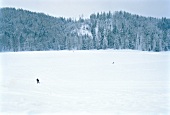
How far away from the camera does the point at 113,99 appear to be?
13.5 metres

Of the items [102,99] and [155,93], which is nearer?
[102,99]

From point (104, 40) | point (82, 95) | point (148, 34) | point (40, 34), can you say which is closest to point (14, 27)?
point (40, 34)

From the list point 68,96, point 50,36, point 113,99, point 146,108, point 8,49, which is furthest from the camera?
→ point 50,36

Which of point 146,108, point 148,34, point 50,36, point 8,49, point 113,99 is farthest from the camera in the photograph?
point 50,36

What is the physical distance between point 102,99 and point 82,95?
168 cm

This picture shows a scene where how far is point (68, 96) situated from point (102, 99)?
2121 millimetres

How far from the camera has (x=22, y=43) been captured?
380 feet

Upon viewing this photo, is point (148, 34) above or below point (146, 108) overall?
above

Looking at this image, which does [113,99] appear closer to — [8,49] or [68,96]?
[68,96]

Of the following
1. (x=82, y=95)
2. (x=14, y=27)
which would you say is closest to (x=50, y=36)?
(x=14, y=27)

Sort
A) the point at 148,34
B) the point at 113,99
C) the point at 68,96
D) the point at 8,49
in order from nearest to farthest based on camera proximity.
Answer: the point at 113,99 → the point at 68,96 → the point at 8,49 → the point at 148,34

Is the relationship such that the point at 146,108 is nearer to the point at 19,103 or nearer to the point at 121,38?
the point at 19,103

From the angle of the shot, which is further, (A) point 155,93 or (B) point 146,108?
(A) point 155,93

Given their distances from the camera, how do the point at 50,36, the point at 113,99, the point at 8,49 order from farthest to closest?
the point at 50,36 → the point at 8,49 → the point at 113,99
